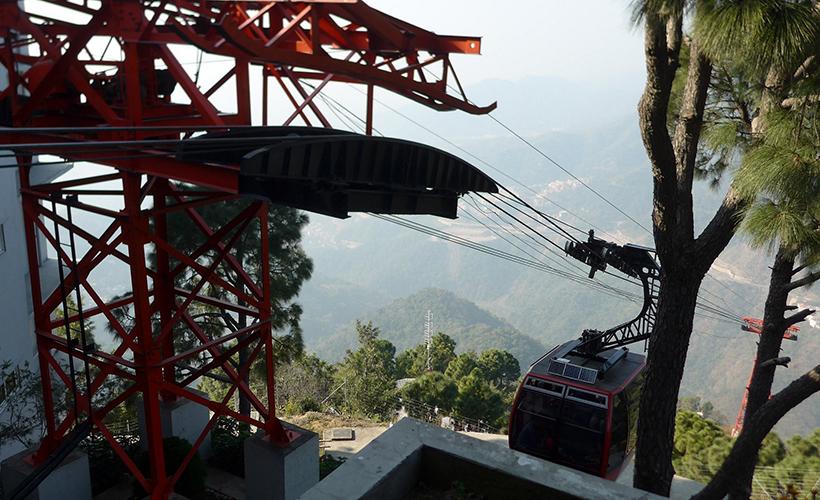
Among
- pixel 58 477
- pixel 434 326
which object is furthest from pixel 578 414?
pixel 434 326

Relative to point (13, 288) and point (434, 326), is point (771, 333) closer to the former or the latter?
point (13, 288)

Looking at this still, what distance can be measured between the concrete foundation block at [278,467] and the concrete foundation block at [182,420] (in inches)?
57.6

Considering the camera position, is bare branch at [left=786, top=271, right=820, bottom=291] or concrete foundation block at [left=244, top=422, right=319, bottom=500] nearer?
bare branch at [left=786, top=271, right=820, bottom=291]

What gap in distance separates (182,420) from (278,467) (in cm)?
222

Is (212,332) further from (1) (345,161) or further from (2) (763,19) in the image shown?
(2) (763,19)

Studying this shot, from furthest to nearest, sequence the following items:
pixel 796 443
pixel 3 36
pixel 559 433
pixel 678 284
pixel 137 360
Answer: pixel 796 443, pixel 559 433, pixel 137 360, pixel 3 36, pixel 678 284

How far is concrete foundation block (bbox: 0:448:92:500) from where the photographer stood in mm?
7074

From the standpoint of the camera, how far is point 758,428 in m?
4.76

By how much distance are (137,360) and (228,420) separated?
16.0 ft

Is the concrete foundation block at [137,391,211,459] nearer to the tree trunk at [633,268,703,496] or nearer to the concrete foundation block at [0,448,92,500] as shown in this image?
the concrete foundation block at [0,448,92,500]

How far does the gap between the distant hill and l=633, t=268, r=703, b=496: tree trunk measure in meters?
99.4

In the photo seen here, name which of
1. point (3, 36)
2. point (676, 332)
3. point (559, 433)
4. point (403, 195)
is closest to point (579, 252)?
point (559, 433)

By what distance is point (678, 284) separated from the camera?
5547 mm

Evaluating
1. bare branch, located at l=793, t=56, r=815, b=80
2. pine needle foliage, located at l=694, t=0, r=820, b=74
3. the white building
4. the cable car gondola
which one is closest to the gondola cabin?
the cable car gondola
